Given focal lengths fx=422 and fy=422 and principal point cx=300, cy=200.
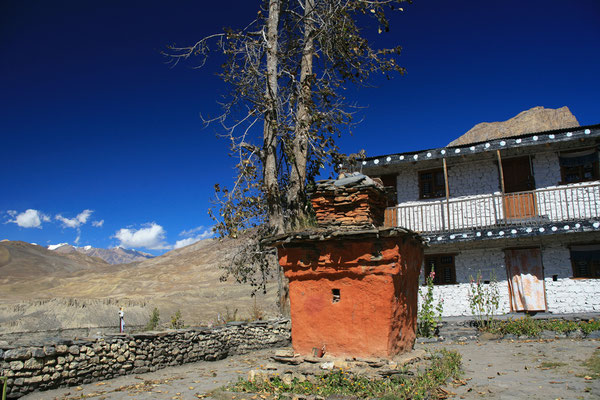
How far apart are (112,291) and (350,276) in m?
49.0

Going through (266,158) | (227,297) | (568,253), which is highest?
(266,158)

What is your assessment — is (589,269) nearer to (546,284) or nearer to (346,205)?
(546,284)

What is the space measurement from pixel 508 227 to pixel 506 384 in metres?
8.15

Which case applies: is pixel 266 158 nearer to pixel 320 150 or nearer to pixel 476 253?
pixel 320 150

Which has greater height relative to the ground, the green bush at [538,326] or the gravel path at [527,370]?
the green bush at [538,326]

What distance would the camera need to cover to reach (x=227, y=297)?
41219mm

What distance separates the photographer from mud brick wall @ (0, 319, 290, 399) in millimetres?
7836

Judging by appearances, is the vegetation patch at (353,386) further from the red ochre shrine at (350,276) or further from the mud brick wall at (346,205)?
the mud brick wall at (346,205)

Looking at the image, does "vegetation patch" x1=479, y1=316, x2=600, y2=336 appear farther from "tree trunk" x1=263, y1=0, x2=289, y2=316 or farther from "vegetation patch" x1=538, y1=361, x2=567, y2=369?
"tree trunk" x1=263, y1=0, x2=289, y2=316

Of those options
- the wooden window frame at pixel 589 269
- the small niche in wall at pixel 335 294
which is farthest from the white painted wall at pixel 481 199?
the small niche in wall at pixel 335 294

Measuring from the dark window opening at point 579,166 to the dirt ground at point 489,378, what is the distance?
6.85 m

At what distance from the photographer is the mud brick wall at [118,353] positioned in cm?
784

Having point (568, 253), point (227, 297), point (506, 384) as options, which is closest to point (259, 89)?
point (506, 384)

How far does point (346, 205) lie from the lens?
24.0 ft
